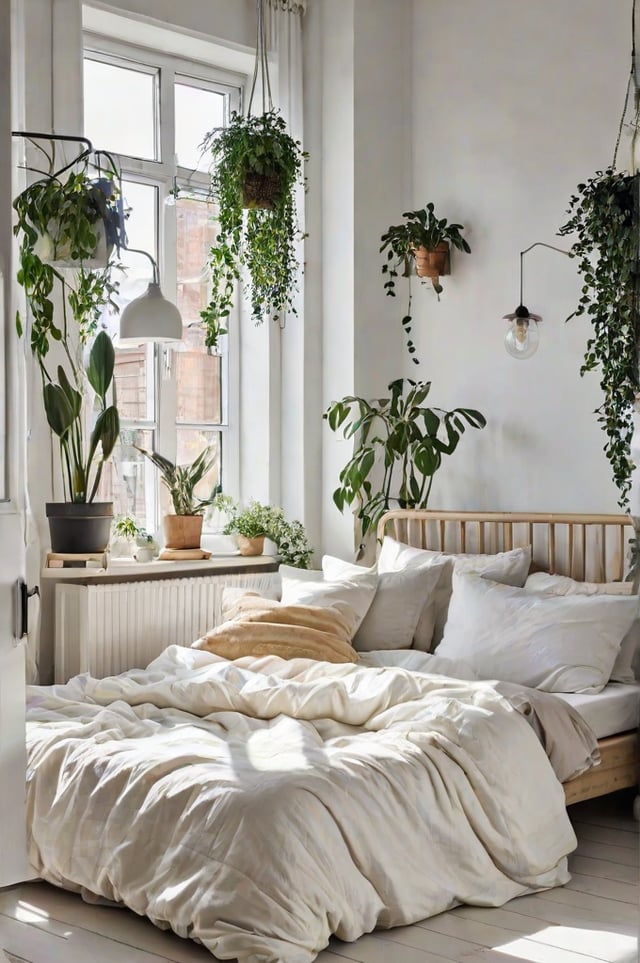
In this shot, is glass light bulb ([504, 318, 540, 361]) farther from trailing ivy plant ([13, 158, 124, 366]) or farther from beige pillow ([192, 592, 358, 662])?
trailing ivy plant ([13, 158, 124, 366])

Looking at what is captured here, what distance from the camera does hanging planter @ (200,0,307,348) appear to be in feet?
16.1

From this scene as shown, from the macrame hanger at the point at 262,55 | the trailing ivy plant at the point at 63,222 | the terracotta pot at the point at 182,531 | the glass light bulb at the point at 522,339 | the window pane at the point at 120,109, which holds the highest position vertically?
the macrame hanger at the point at 262,55

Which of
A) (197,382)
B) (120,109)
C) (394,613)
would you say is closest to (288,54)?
(120,109)

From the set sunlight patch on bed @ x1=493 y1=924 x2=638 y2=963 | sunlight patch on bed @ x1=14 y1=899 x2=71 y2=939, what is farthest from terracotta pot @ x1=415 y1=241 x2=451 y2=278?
sunlight patch on bed @ x1=14 y1=899 x2=71 y2=939

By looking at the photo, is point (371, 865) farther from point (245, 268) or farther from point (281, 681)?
point (245, 268)

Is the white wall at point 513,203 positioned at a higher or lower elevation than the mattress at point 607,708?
higher

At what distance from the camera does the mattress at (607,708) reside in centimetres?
361

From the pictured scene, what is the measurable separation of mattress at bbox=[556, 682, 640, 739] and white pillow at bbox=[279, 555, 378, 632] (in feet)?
3.11

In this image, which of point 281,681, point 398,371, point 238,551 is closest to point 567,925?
point 281,681

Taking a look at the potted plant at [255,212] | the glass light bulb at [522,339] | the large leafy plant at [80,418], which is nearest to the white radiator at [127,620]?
the large leafy plant at [80,418]

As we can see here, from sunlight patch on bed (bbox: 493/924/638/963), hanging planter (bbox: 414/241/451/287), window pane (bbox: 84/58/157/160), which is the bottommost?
sunlight patch on bed (bbox: 493/924/638/963)

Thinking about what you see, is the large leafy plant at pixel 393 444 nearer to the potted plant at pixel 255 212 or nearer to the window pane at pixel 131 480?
the potted plant at pixel 255 212

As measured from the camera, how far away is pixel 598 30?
4.61 meters

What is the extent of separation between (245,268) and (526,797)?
318 centimetres
